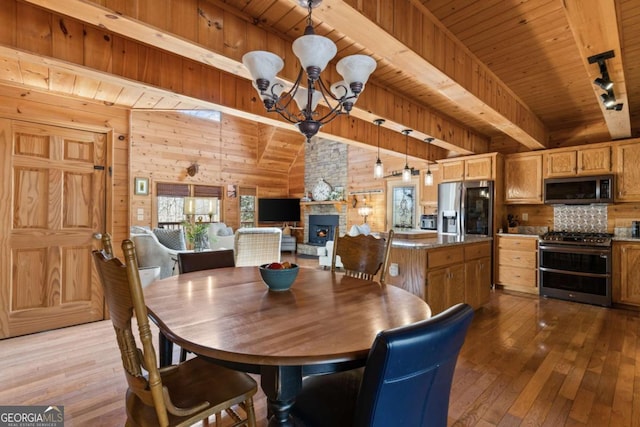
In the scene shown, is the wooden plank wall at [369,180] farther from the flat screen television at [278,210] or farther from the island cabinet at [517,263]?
the island cabinet at [517,263]

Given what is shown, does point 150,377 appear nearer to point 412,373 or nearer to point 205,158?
point 412,373

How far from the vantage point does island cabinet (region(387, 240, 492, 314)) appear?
2.98 meters

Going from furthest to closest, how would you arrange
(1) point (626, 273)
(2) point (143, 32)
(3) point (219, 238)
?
1. (3) point (219, 238)
2. (1) point (626, 273)
3. (2) point (143, 32)

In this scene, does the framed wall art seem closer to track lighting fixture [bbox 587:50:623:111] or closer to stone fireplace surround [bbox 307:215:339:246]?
stone fireplace surround [bbox 307:215:339:246]

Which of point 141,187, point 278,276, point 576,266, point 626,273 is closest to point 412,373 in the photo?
point 278,276

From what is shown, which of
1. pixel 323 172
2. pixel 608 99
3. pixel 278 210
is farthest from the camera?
pixel 278 210

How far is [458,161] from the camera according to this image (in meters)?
5.38

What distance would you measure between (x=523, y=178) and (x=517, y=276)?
4.95 feet

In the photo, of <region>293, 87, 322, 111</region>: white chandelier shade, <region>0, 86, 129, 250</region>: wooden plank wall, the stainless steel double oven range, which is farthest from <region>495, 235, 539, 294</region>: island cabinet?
<region>0, 86, 129, 250</region>: wooden plank wall

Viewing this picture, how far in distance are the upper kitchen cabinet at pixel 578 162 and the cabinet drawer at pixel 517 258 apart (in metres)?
1.21

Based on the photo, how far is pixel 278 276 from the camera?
166 cm

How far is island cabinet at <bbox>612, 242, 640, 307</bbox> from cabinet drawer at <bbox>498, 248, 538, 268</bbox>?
0.87m

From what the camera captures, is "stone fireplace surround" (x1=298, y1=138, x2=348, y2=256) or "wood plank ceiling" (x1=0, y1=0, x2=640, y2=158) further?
"stone fireplace surround" (x1=298, y1=138, x2=348, y2=256)

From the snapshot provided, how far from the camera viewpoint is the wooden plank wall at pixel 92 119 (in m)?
3.01
